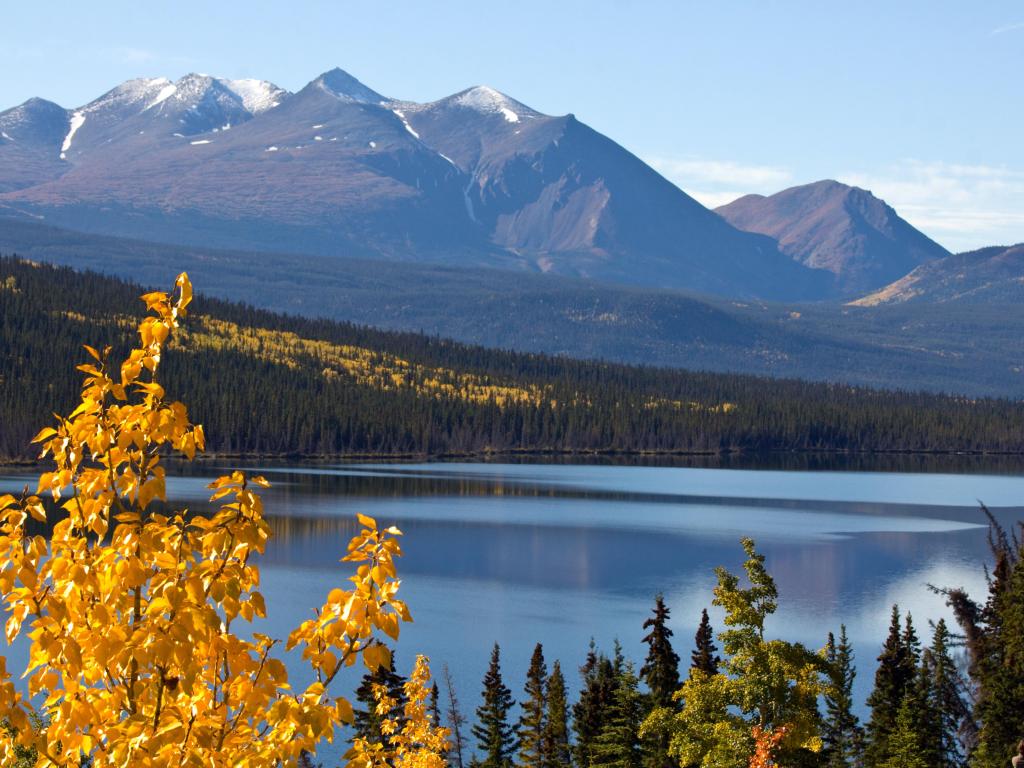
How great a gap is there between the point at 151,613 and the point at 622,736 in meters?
27.3

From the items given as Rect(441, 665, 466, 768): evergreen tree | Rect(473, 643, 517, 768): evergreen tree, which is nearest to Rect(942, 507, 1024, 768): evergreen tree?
Rect(473, 643, 517, 768): evergreen tree

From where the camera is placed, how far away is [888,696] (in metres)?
40.9

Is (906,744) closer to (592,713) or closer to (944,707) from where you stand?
(592,713)

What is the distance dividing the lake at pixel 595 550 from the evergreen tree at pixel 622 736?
50.1 ft

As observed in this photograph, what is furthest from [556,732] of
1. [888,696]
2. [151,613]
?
[151,613]

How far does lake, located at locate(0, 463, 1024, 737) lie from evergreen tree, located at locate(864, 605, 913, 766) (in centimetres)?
1492

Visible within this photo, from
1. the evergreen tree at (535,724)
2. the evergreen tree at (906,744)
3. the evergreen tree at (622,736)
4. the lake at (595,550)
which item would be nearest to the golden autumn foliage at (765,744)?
the evergreen tree at (622,736)

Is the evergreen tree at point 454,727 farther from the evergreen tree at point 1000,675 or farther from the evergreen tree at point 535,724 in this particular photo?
the evergreen tree at point 1000,675

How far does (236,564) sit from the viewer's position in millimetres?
Result: 10148

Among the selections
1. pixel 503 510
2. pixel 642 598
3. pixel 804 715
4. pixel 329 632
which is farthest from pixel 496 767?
pixel 503 510

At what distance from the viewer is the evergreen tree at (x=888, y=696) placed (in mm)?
39125

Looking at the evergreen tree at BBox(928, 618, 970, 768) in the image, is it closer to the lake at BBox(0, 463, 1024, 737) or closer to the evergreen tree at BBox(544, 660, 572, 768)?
the evergreen tree at BBox(544, 660, 572, 768)

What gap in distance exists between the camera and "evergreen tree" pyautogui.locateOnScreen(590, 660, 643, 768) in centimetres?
3547

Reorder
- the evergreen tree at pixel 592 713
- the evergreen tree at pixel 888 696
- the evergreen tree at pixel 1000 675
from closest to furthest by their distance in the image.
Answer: the evergreen tree at pixel 1000 675 → the evergreen tree at pixel 592 713 → the evergreen tree at pixel 888 696
